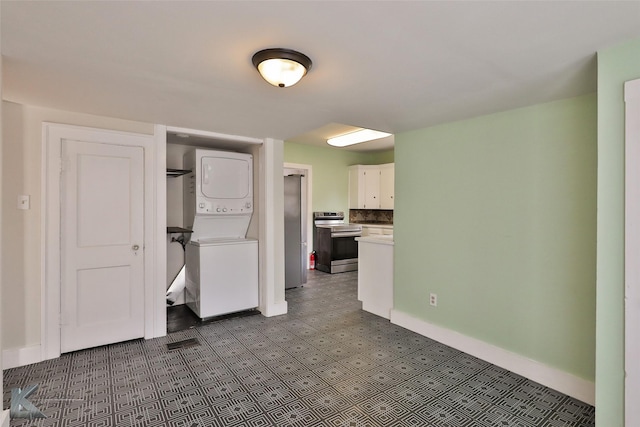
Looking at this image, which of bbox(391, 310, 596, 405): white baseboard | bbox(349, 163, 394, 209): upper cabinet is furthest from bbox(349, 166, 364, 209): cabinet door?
bbox(391, 310, 596, 405): white baseboard

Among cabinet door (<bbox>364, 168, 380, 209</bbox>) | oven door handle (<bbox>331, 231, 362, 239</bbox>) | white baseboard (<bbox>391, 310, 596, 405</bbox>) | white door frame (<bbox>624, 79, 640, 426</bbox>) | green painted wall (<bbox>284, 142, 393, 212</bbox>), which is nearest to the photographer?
white door frame (<bbox>624, 79, 640, 426</bbox>)

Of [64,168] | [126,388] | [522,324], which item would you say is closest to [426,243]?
[522,324]

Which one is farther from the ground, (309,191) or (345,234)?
(309,191)

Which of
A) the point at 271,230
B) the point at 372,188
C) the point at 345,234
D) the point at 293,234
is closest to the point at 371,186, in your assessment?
the point at 372,188

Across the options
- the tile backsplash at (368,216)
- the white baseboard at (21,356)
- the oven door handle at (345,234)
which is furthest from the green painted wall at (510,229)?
the tile backsplash at (368,216)

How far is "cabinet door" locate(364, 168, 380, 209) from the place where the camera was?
6.84 meters

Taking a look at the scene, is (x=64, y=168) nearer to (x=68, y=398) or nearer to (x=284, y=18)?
(x=68, y=398)

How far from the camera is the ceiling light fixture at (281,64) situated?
1.72 meters

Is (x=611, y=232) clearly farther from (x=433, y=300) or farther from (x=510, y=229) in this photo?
(x=433, y=300)

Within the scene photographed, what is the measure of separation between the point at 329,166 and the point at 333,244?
1.66 meters

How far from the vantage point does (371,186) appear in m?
6.88

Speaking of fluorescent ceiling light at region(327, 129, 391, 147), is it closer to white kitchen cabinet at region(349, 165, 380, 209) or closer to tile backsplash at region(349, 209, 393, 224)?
white kitchen cabinet at region(349, 165, 380, 209)

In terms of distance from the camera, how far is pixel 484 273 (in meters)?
2.87

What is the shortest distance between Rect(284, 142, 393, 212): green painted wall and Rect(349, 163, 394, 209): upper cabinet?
0.66 feet
